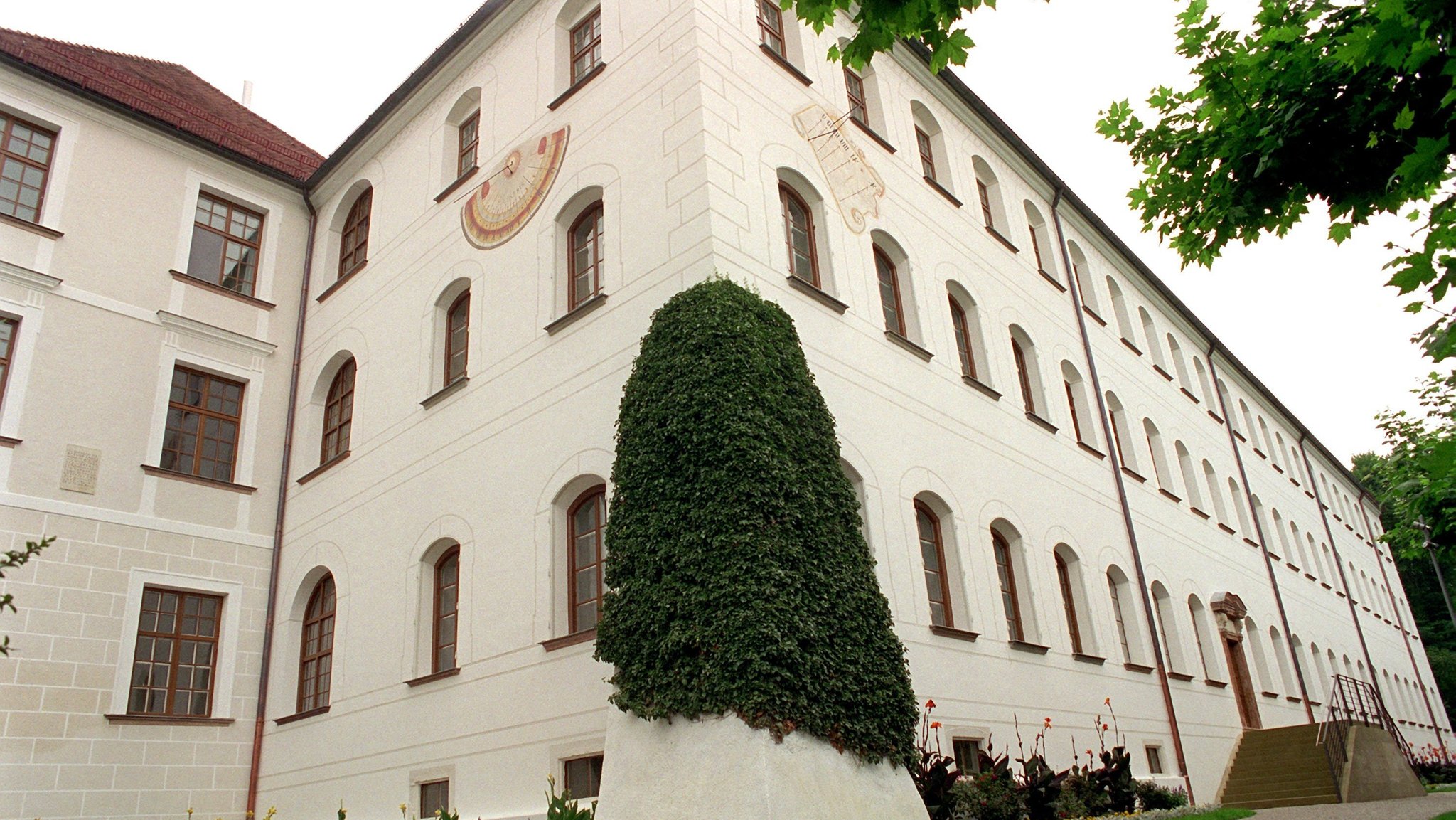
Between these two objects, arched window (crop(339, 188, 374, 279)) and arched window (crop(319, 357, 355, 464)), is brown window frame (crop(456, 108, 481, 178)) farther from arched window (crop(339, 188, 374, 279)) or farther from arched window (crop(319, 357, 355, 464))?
arched window (crop(319, 357, 355, 464))

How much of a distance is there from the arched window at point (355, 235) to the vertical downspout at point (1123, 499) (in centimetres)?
1385

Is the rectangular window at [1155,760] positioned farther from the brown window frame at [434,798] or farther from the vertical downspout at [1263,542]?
the brown window frame at [434,798]

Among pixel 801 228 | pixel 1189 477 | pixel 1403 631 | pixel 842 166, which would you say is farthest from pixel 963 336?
pixel 1403 631

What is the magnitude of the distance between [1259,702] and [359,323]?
19.7 m

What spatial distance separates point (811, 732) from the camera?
8445mm

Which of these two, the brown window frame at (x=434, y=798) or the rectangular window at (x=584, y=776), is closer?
the rectangular window at (x=584, y=776)

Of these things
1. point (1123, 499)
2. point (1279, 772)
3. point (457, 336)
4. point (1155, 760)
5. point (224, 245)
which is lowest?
point (1279, 772)

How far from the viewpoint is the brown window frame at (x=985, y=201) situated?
18.9 metres

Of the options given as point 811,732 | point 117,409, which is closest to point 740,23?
point 811,732

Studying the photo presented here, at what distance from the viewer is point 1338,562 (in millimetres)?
36500

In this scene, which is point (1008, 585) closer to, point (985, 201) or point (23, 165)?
point (985, 201)

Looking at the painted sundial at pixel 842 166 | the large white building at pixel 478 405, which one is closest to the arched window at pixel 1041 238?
the large white building at pixel 478 405

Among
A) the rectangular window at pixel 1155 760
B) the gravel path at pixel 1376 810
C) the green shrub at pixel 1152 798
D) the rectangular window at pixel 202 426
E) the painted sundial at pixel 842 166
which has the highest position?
the painted sundial at pixel 842 166

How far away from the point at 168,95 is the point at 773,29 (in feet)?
38.6
